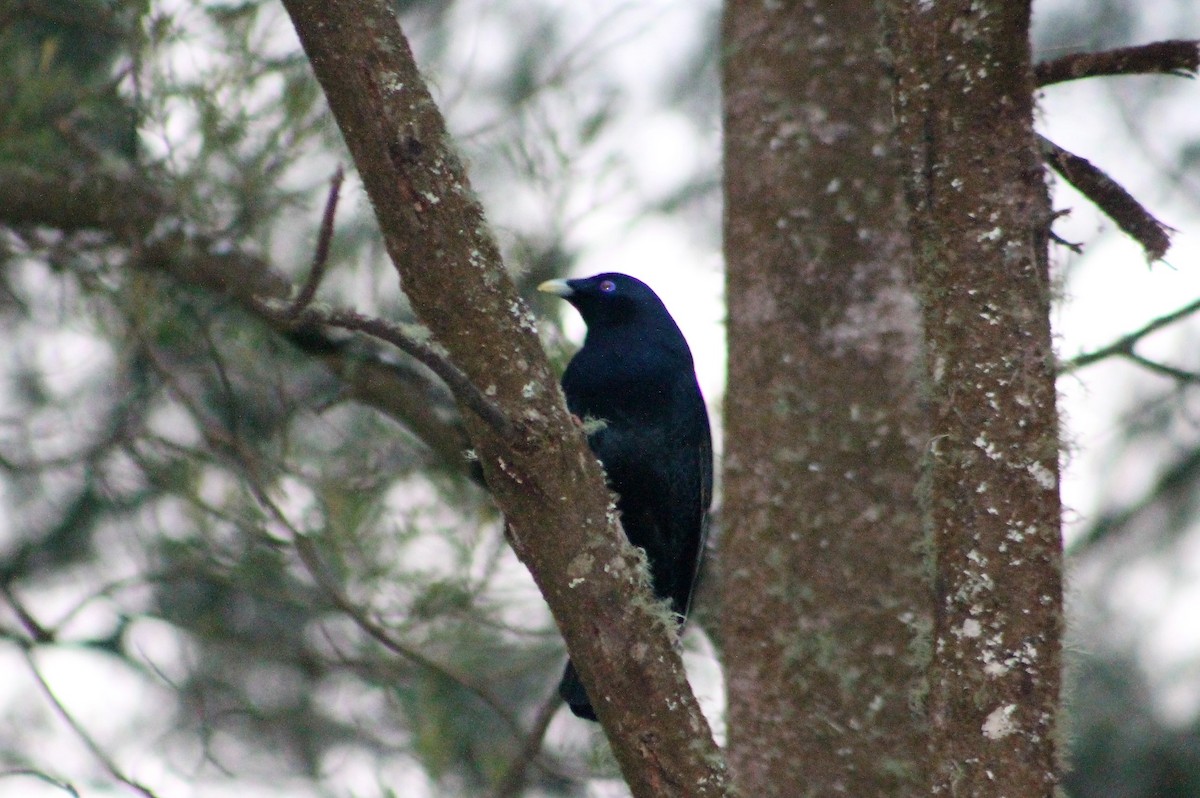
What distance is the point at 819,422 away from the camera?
3.03m

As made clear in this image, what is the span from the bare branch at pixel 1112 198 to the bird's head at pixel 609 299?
164 centimetres

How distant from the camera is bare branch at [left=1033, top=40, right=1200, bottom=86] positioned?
6.92 ft

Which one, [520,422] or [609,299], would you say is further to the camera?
[609,299]

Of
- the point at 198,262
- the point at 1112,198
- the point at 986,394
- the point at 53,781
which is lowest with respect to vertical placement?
the point at 53,781

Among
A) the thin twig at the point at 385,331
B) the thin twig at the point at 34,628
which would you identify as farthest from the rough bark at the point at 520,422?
the thin twig at the point at 34,628

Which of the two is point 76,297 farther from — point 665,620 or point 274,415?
point 665,620

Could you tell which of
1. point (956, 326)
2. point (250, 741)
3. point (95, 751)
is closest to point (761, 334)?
point (956, 326)

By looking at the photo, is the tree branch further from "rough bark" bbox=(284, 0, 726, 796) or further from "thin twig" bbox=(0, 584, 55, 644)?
"rough bark" bbox=(284, 0, 726, 796)

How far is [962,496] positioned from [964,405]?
A: 0.44 feet

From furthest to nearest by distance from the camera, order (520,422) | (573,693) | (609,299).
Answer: (609,299)
(573,693)
(520,422)

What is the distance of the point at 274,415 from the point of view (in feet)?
14.3

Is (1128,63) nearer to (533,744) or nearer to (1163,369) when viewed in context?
(1163,369)

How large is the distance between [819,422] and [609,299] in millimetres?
947

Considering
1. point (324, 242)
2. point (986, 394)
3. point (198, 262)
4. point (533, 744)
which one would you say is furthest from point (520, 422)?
point (198, 262)
